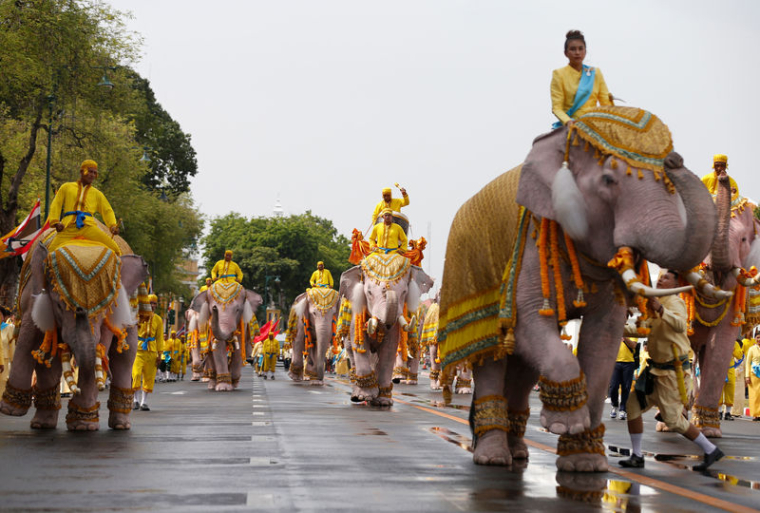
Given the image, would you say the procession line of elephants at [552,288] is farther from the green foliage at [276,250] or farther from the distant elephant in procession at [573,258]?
the green foliage at [276,250]

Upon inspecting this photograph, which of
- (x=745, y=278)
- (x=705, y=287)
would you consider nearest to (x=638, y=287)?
(x=705, y=287)

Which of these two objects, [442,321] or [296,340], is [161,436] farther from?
[296,340]

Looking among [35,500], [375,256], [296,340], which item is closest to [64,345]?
[35,500]

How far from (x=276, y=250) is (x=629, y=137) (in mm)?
92274

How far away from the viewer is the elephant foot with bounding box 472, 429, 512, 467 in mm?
9453

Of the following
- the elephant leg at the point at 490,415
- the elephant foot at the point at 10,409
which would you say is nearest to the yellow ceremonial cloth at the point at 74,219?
the elephant foot at the point at 10,409

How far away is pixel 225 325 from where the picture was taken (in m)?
28.8

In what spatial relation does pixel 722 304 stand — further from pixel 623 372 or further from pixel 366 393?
pixel 366 393

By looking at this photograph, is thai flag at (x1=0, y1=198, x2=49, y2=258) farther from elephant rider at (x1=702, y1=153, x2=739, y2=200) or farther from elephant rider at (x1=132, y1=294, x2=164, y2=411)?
elephant rider at (x1=702, y1=153, x2=739, y2=200)

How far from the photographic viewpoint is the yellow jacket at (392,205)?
68.6ft

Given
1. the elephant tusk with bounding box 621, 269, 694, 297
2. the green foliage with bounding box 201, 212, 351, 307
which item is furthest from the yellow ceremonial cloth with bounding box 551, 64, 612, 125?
the green foliage with bounding box 201, 212, 351, 307

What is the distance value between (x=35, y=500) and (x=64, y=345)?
228 inches

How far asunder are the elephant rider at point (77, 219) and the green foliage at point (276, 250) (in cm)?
8268

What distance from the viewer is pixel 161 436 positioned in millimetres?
12555
